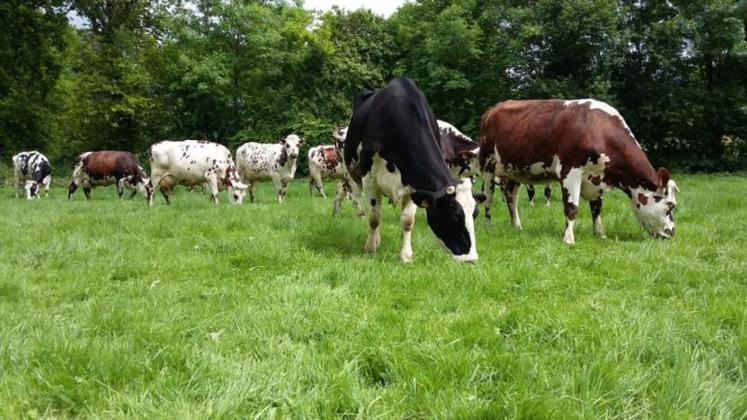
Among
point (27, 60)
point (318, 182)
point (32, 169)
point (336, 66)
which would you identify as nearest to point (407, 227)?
point (318, 182)

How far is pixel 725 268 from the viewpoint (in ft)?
16.6

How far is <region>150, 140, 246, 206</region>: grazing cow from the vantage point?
13648mm

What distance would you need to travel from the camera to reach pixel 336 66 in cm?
2967

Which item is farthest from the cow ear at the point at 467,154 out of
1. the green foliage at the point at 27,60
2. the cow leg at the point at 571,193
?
the green foliage at the point at 27,60

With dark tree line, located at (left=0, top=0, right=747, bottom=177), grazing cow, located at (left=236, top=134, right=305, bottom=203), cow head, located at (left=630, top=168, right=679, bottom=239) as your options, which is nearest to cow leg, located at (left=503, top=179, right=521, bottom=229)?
cow head, located at (left=630, top=168, right=679, bottom=239)

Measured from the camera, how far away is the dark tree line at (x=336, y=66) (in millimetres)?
22062

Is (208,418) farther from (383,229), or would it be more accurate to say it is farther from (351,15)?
(351,15)

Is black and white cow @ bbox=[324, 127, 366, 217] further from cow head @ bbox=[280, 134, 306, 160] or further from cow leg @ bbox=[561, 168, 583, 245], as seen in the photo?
cow head @ bbox=[280, 134, 306, 160]

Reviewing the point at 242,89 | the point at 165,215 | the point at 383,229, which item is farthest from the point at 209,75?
the point at 383,229

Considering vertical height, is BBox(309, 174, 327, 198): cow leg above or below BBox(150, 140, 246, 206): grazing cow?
below

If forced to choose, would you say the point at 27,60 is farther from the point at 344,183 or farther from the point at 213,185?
the point at 344,183

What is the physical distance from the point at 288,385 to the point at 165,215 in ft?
25.6

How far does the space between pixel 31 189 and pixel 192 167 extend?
1068 cm

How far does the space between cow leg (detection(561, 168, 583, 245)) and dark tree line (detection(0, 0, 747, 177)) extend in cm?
1598
